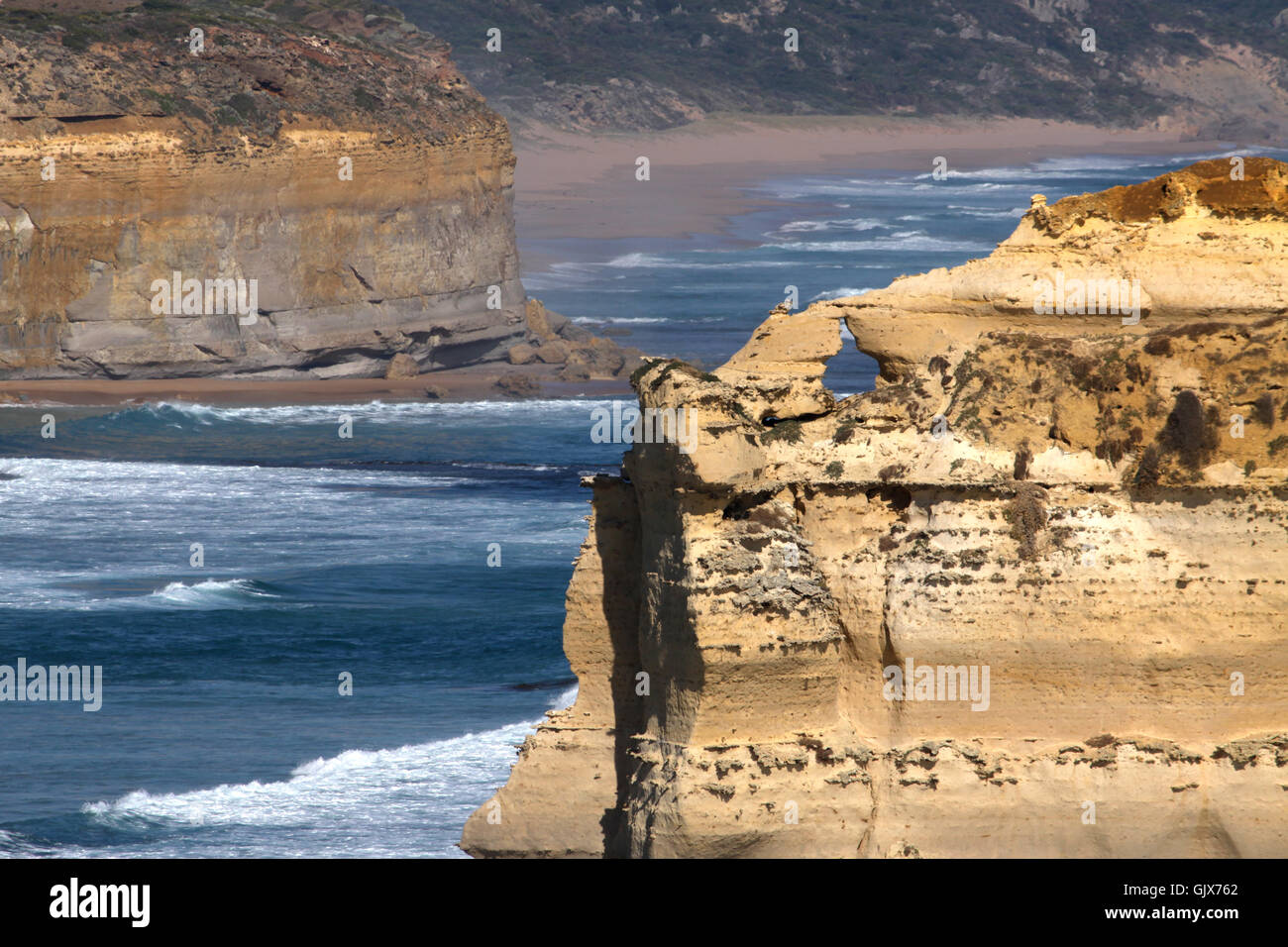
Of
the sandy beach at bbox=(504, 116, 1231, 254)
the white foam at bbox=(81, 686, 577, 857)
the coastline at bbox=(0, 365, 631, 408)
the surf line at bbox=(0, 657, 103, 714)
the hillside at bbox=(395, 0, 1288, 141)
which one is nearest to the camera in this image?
the white foam at bbox=(81, 686, 577, 857)

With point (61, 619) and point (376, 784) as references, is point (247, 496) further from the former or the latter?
point (376, 784)

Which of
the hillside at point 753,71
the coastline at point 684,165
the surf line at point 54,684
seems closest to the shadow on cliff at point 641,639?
the surf line at point 54,684

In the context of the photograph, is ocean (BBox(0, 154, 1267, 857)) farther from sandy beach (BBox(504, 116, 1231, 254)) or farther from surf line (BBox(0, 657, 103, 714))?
sandy beach (BBox(504, 116, 1231, 254))

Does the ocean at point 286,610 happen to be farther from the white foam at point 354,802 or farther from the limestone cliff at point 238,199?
the limestone cliff at point 238,199

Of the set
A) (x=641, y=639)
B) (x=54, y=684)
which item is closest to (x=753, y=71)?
(x=54, y=684)

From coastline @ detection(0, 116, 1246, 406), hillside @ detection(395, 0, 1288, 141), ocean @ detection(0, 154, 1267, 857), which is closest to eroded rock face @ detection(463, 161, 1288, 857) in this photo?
ocean @ detection(0, 154, 1267, 857)

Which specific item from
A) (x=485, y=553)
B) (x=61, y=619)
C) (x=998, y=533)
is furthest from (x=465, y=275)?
(x=998, y=533)
